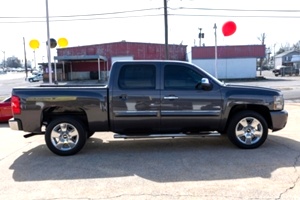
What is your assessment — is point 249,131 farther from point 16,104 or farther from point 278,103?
point 16,104

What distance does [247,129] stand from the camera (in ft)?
21.7

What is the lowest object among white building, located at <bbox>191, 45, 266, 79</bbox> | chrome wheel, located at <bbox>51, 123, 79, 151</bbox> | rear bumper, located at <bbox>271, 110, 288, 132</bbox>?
chrome wheel, located at <bbox>51, 123, 79, 151</bbox>

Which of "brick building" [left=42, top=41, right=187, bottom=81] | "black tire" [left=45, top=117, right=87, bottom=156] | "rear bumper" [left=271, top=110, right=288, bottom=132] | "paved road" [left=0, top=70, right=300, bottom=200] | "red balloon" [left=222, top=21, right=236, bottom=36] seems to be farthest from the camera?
"brick building" [left=42, top=41, right=187, bottom=81]

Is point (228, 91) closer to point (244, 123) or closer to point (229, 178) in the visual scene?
point (244, 123)

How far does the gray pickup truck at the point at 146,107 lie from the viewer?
630 centimetres

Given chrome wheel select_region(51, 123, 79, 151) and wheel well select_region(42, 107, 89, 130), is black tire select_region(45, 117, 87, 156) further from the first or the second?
wheel well select_region(42, 107, 89, 130)

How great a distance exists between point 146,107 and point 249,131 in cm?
227

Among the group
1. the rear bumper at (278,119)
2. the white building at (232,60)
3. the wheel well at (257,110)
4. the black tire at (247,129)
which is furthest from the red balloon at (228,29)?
the white building at (232,60)

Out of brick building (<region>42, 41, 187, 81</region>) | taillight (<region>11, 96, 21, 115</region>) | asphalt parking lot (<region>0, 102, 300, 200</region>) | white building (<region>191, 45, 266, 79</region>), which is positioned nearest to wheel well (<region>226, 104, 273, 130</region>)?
asphalt parking lot (<region>0, 102, 300, 200</region>)

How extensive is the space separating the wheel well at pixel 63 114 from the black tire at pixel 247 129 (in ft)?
10.2

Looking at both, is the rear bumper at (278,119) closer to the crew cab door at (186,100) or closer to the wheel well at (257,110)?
the wheel well at (257,110)

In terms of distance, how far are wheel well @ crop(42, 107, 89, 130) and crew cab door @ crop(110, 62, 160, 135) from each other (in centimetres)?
67

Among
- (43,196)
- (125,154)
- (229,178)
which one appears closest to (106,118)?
(125,154)

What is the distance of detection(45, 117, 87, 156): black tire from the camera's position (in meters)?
6.35
